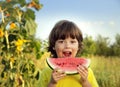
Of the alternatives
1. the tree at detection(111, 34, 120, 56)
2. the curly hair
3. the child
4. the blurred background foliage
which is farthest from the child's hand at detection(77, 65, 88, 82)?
the tree at detection(111, 34, 120, 56)

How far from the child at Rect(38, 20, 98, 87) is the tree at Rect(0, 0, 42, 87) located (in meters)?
2.29

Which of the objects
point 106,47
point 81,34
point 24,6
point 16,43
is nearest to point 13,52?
point 16,43

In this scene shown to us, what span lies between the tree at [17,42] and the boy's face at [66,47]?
237cm

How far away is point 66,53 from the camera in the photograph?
2.56 metres

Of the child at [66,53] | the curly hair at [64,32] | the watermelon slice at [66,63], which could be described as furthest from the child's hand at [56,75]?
the curly hair at [64,32]

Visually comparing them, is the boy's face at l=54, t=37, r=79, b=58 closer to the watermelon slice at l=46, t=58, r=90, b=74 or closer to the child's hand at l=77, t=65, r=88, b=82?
the watermelon slice at l=46, t=58, r=90, b=74

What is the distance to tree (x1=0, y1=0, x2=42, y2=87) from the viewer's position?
4934 mm

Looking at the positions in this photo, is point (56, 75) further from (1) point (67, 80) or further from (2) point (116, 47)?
(2) point (116, 47)

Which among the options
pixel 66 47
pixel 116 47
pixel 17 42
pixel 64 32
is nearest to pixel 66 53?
pixel 66 47

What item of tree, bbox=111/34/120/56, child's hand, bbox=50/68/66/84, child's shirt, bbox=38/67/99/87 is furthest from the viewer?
tree, bbox=111/34/120/56

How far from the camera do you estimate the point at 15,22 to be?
499cm

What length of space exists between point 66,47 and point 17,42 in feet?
8.10

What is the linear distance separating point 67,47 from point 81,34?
202 millimetres

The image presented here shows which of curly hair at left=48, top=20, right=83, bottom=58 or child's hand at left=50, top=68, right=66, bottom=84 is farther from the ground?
curly hair at left=48, top=20, right=83, bottom=58
